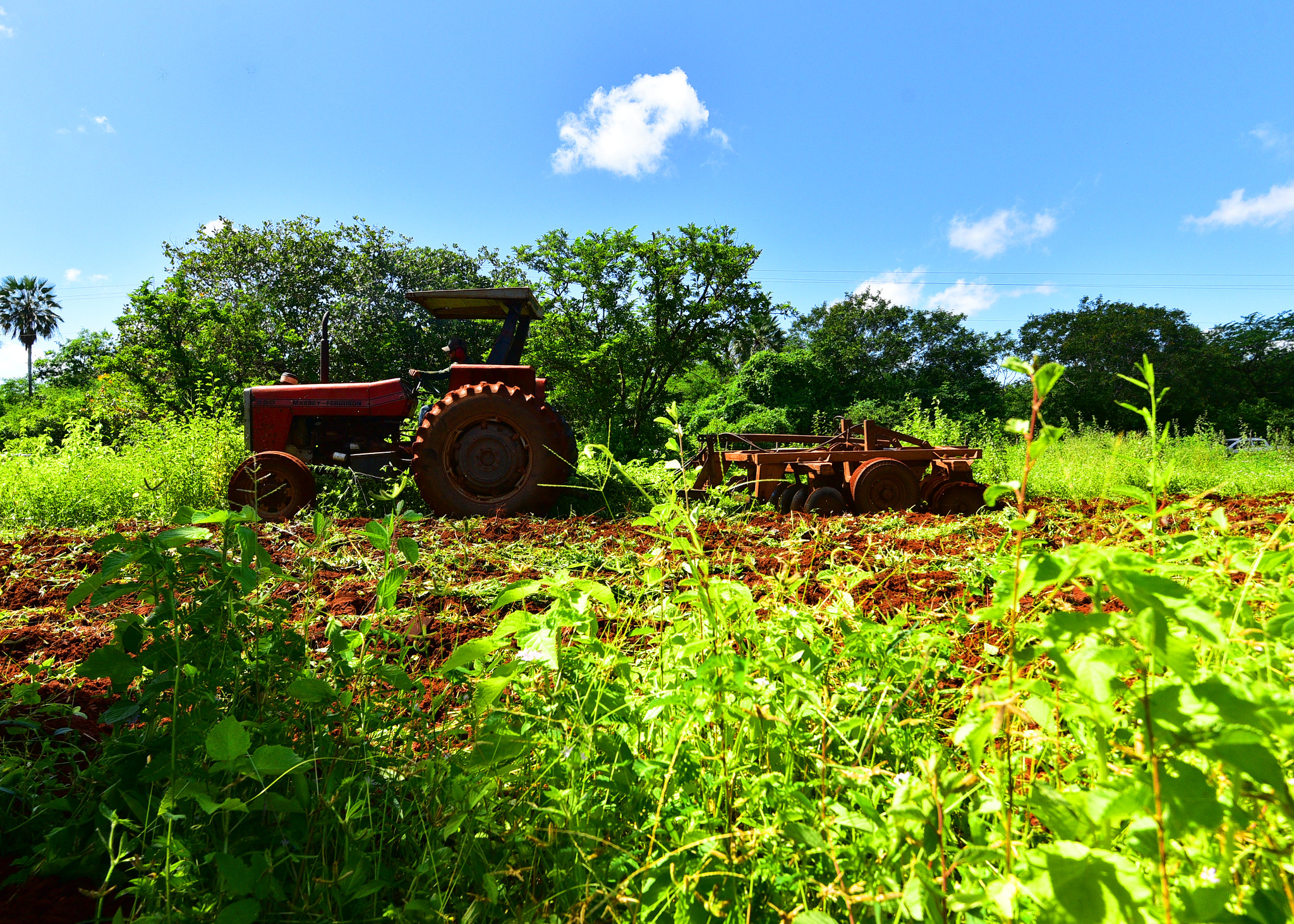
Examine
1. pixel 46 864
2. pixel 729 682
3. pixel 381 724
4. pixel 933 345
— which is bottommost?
A: pixel 46 864

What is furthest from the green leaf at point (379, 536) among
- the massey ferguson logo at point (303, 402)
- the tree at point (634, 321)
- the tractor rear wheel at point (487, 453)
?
the tree at point (634, 321)

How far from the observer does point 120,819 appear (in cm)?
98

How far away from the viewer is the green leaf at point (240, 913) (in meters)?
0.89

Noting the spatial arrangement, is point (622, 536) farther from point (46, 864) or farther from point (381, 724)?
point (46, 864)

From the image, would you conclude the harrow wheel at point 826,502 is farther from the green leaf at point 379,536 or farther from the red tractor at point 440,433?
the green leaf at point 379,536

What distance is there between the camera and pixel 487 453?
5.87m

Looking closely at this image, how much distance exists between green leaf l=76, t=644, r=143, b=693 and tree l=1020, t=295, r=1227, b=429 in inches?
1262

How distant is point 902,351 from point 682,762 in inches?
1246

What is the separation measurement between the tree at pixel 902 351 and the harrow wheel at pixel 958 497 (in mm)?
20270

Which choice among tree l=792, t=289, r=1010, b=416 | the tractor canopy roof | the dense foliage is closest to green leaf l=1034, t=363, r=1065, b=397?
the dense foliage

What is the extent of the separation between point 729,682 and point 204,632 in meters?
1.08

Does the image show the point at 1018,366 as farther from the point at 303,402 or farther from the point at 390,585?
the point at 303,402

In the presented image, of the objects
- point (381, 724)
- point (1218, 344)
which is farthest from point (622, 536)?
point (1218, 344)

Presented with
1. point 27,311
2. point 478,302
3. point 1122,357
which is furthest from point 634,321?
point 27,311
